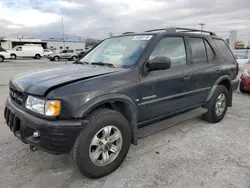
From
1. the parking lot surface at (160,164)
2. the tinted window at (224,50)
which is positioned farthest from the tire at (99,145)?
the tinted window at (224,50)

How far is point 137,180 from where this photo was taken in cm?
256

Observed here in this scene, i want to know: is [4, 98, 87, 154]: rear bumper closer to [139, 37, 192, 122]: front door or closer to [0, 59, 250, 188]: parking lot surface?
[0, 59, 250, 188]: parking lot surface

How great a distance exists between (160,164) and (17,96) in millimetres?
2086

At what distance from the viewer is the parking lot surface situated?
252 centimetres

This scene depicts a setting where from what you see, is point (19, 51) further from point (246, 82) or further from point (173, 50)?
point (173, 50)

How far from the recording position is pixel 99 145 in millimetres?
2547

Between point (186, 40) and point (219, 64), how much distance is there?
3.57 ft

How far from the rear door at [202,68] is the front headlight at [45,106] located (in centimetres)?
241

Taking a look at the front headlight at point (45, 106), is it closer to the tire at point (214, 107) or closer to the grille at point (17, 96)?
the grille at point (17, 96)

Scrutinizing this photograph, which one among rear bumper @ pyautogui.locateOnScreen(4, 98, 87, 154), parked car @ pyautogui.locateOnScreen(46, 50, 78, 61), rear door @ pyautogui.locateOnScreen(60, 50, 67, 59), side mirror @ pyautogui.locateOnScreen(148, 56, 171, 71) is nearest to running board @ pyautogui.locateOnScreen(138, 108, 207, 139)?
side mirror @ pyautogui.locateOnScreen(148, 56, 171, 71)

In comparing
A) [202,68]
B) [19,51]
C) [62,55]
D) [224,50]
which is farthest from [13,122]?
[19,51]

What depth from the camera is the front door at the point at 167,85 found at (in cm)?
302

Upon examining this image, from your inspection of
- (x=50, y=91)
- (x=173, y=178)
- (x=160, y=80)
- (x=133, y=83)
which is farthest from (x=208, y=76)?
(x=50, y=91)

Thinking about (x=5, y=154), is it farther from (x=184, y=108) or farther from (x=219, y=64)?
(x=219, y=64)
